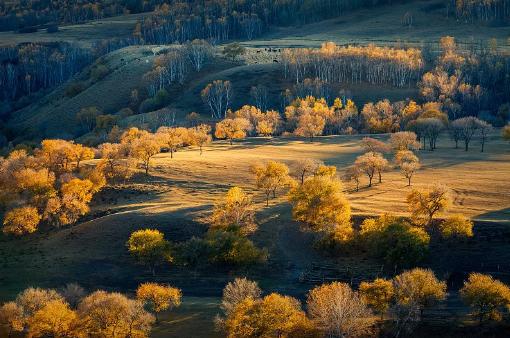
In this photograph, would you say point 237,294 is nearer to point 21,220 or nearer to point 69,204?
point 69,204

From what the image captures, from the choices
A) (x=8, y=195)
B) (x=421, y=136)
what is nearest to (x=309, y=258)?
(x=8, y=195)

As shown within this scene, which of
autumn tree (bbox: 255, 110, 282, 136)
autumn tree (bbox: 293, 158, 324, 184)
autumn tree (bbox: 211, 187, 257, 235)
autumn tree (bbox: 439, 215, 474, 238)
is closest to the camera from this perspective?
autumn tree (bbox: 439, 215, 474, 238)

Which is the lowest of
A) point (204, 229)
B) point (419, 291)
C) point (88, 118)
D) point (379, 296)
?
point (379, 296)

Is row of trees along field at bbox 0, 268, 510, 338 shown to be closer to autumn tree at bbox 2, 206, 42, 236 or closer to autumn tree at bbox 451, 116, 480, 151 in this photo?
autumn tree at bbox 2, 206, 42, 236

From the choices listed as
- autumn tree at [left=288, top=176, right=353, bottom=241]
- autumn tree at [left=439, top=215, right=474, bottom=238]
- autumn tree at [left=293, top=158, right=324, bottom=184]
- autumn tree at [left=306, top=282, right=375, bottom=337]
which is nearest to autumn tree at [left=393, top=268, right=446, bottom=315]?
autumn tree at [left=306, top=282, right=375, bottom=337]

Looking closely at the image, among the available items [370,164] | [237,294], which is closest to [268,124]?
[370,164]

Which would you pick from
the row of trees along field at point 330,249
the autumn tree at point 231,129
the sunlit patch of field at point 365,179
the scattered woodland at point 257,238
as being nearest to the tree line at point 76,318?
the scattered woodland at point 257,238

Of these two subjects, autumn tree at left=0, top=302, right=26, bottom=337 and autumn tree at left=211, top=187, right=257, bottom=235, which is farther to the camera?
autumn tree at left=211, top=187, right=257, bottom=235
